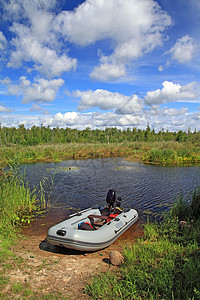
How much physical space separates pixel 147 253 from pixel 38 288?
2.07 meters

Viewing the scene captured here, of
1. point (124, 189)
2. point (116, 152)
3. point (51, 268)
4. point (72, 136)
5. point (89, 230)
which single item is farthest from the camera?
point (72, 136)

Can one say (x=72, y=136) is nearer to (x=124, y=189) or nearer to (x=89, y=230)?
(x=124, y=189)

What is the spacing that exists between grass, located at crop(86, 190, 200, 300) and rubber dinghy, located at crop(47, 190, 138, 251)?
850 mm

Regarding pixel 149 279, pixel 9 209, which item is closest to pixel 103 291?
pixel 149 279

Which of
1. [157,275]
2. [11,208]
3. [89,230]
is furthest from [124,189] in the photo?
[157,275]

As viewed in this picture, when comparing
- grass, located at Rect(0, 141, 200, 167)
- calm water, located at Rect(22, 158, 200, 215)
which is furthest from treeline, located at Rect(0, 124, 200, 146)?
calm water, located at Rect(22, 158, 200, 215)

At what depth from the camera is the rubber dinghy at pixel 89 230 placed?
4.57 m

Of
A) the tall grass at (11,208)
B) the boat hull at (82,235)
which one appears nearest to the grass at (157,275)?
the boat hull at (82,235)

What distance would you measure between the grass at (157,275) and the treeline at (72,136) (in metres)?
36.9

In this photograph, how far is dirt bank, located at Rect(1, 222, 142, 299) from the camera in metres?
3.30

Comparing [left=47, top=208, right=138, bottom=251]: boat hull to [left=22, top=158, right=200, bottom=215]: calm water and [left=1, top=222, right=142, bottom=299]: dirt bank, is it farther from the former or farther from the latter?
[left=22, top=158, right=200, bottom=215]: calm water

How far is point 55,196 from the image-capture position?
10.1 meters

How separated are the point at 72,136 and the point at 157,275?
46315 millimetres

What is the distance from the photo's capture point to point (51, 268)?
13.1ft
